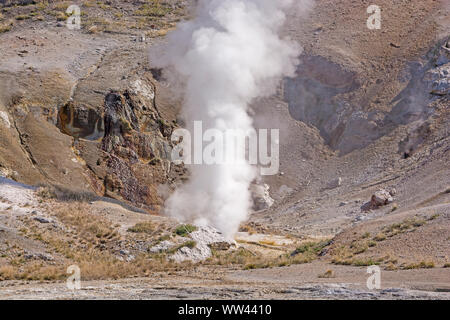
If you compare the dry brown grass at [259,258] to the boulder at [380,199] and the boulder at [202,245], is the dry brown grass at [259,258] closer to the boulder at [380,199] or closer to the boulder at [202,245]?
the boulder at [202,245]

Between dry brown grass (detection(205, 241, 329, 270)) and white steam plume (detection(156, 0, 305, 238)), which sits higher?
white steam plume (detection(156, 0, 305, 238))

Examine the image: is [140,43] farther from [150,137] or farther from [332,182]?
[332,182]

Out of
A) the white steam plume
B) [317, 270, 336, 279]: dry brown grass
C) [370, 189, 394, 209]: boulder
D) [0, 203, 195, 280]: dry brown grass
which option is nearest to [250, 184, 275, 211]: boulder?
the white steam plume

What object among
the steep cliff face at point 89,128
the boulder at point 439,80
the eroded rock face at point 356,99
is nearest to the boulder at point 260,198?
the steep cliff face at point 89,128

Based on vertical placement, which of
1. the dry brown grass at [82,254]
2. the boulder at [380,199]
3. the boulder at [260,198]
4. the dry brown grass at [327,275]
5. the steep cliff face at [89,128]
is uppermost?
the steep cliff face at [89,128]

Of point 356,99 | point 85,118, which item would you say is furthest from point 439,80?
point 85,118

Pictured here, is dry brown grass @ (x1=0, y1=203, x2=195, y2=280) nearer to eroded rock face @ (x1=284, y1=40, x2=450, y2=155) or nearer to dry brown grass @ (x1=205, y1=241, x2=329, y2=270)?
dry brown grass @ (x1=205, y1=241, x2=329, y2=270)

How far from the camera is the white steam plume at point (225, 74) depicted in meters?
26.2

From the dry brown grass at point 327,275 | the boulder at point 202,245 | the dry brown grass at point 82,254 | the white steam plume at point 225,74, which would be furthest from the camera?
the white steam plume at point 225,74

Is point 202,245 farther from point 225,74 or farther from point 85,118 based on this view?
point 225,74

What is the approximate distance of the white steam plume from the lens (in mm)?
26234

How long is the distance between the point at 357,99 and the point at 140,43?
1495 centimetres

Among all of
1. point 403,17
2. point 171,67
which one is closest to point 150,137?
point 171,67

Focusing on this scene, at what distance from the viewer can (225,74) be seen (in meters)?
31.6
